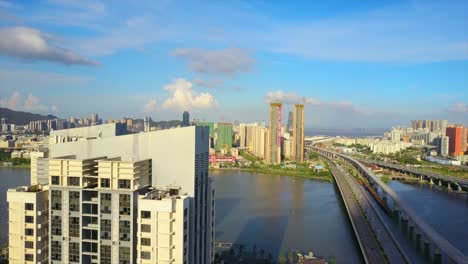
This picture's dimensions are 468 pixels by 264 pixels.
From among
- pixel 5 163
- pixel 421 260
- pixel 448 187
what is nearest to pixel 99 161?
pixel 421 260

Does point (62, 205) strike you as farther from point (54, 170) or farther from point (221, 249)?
point (221, 249)

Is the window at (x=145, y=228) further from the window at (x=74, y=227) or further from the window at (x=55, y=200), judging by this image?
the window at (x=55, y=200)

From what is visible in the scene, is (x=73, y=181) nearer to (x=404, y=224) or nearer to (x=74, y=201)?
(x=74, y=201)

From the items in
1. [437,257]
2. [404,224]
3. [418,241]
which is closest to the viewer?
[437,257]

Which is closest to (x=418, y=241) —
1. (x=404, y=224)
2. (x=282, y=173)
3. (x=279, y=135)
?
(x=404, y=224)

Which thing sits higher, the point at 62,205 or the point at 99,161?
the point at 99,161

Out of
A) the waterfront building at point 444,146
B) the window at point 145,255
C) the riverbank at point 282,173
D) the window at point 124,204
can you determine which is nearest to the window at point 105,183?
the window at point 124,204
